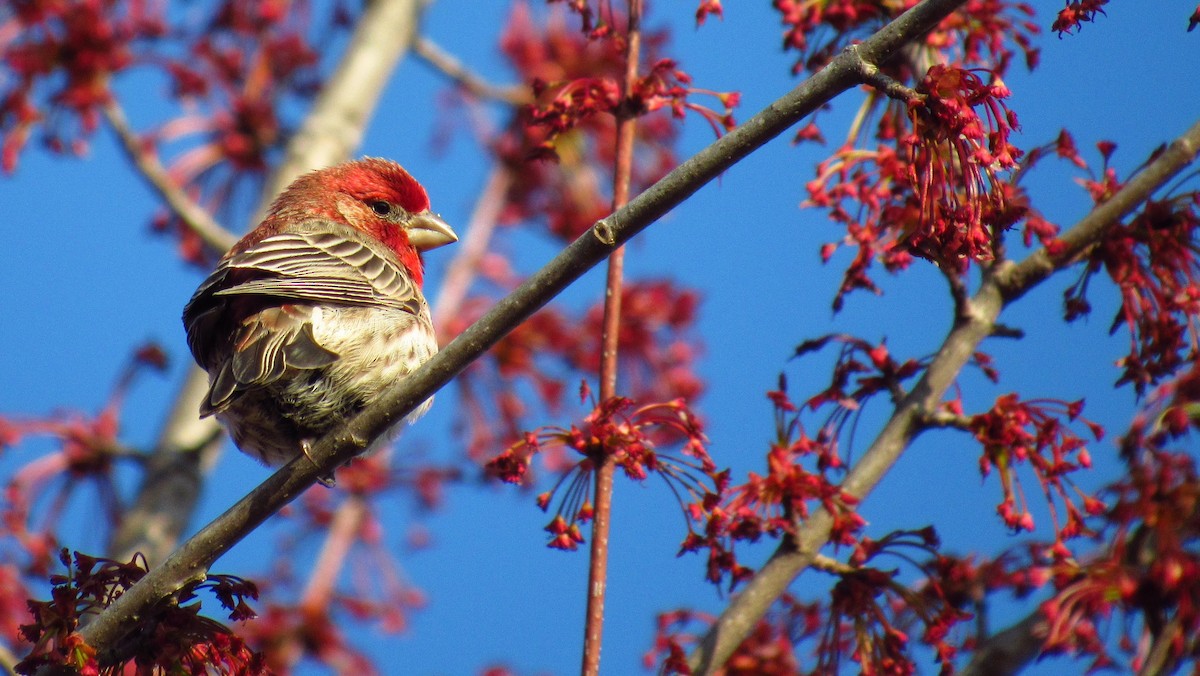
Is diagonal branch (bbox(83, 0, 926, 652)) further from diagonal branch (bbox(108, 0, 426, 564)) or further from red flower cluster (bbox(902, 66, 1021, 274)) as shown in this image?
diagonal branch (bbox(108, 0, 426, 564))

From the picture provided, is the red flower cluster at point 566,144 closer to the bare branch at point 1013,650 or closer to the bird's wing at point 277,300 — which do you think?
the bird's wing at point 277,300

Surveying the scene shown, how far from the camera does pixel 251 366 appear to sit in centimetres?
421

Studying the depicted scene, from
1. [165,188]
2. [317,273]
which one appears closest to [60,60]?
[165,188]

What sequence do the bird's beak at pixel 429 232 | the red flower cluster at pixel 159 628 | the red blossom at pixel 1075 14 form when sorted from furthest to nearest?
the bird's beak at pixel 429 232, the red flower cluster at pixel 159 628, the red blossom at pixel 1075 14

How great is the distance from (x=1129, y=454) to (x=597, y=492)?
6.13 ft

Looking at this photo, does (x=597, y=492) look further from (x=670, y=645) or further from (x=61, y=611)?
(x=61, y=611)

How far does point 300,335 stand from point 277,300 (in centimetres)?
18

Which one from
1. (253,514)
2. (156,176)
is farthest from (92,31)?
(253,514)

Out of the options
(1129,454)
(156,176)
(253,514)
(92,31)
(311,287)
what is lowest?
(253,514)

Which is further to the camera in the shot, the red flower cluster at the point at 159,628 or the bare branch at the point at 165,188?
the bare branch at the point at 165,188

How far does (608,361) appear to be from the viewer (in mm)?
3711

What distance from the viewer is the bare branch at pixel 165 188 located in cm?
791

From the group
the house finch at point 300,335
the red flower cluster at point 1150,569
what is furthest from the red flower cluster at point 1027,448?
the house finch at point 300,335

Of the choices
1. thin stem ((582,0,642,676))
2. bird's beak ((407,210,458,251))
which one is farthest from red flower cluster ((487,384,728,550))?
bird's beak ((407,210,458,251))
